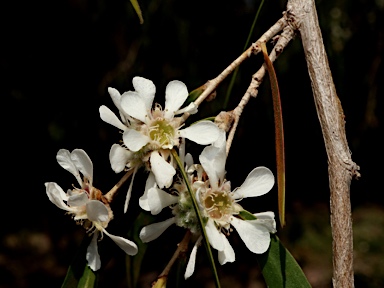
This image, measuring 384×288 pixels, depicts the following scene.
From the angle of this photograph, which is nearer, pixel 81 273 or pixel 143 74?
pixel 81 273

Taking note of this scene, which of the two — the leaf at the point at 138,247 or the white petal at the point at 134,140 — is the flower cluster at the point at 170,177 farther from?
the leaf at the point at 138,247

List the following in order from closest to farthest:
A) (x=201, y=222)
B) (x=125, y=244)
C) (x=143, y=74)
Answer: (x=201, y=222)
(x=125, y=244)
(x=143, y=74)

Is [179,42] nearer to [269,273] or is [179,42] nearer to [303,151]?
[303,151]

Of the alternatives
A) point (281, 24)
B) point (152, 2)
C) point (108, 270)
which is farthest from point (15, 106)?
point (281, 24)

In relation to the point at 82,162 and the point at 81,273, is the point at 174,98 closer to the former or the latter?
the point at 82,162

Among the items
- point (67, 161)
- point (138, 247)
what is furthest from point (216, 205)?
point (138, 247)

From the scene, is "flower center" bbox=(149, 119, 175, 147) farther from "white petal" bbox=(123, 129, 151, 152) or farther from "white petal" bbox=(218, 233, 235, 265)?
"white petal" bbox=(218, 233, 235, 265)

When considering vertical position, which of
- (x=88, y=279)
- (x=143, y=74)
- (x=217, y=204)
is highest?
(x=143, y=74)

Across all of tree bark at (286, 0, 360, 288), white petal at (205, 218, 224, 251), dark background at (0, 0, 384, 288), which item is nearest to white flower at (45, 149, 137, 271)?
white petal at (205, 218, 224, 251)
